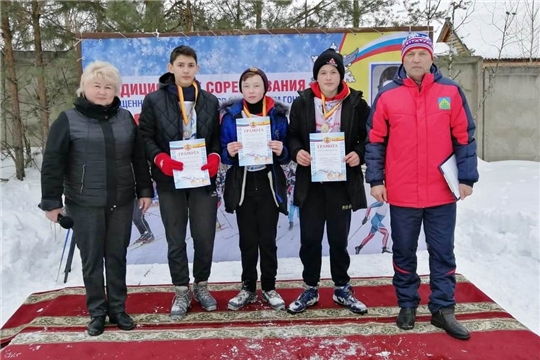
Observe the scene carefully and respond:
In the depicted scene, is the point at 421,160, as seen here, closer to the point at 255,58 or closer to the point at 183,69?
the point at 183,69

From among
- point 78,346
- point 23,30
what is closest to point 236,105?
point 78,346

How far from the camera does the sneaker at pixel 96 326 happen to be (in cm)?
302

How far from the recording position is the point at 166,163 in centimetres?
305

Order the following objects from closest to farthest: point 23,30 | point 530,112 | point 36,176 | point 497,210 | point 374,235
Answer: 1. point 374,235
2. point 497,210
3. point 23,30
4. point 36,176
5. point 530,112

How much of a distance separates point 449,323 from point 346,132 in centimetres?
150

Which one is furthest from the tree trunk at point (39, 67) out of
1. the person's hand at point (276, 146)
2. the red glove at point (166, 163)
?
the person's hand at point (276, 146)

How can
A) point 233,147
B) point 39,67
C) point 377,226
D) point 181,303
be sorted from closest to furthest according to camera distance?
point 233,147, point 181,303, point 377,226, point 39,67

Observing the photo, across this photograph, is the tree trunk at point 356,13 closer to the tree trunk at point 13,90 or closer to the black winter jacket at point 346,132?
the black winter jacket at point 346,132

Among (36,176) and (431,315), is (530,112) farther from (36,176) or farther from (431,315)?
(36,176)

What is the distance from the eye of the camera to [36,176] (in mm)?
7676

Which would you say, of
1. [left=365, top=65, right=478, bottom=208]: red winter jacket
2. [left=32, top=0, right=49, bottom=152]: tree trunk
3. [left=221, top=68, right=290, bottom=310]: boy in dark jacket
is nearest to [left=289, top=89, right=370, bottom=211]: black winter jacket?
[left=221, top=68, right=290, bottom=310]: boy in dark jacket

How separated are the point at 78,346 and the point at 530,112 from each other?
1035 cm

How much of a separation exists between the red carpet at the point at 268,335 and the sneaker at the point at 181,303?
72 mm

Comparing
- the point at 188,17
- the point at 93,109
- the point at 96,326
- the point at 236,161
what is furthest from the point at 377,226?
the point at 188,17
